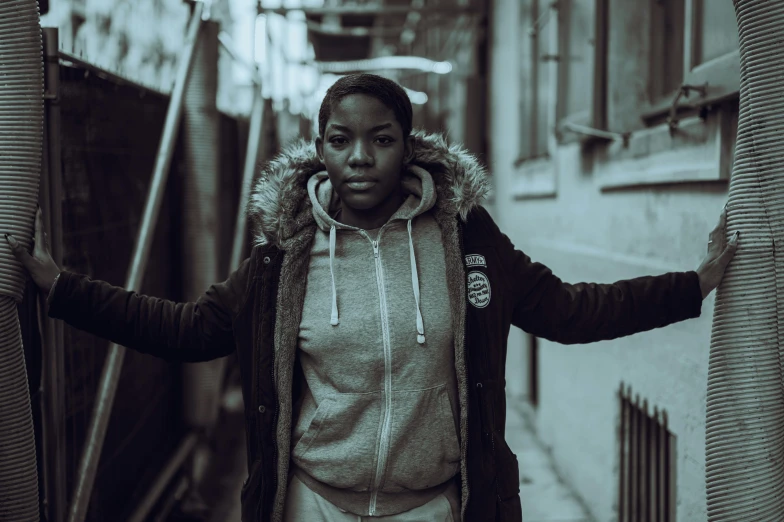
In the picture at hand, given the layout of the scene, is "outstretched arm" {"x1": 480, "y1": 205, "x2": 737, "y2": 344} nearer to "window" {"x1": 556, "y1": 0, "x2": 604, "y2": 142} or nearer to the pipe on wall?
"window" {"x1": 556, "y1": 0, "x2": 604, "y2": 142}

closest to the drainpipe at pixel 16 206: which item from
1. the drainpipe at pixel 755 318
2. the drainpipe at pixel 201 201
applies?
the drainpipe at pixel 755 318

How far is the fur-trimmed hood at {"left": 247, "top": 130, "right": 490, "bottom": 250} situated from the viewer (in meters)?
2.25

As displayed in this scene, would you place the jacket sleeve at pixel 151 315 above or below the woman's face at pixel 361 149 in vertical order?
below

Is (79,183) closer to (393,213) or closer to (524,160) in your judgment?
(393,213)

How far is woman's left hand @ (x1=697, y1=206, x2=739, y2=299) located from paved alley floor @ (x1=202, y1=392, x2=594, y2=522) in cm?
262

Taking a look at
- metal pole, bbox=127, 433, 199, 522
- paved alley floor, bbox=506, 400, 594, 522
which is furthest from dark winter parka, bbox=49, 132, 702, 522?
paved alley floor, bbox=506, 400, 594, 522

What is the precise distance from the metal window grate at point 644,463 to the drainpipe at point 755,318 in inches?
53.3

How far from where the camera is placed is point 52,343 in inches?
100

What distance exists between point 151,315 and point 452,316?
2.65 ft

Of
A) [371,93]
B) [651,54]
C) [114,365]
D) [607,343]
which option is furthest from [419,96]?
[371,93]

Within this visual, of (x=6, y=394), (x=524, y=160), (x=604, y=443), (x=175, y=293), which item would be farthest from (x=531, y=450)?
(x=6, y=394)

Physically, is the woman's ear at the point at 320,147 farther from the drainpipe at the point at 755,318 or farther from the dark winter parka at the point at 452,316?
the drainpipe at the point at 755,318

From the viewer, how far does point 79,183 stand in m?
3.04

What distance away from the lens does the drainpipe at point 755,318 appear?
1953mm
